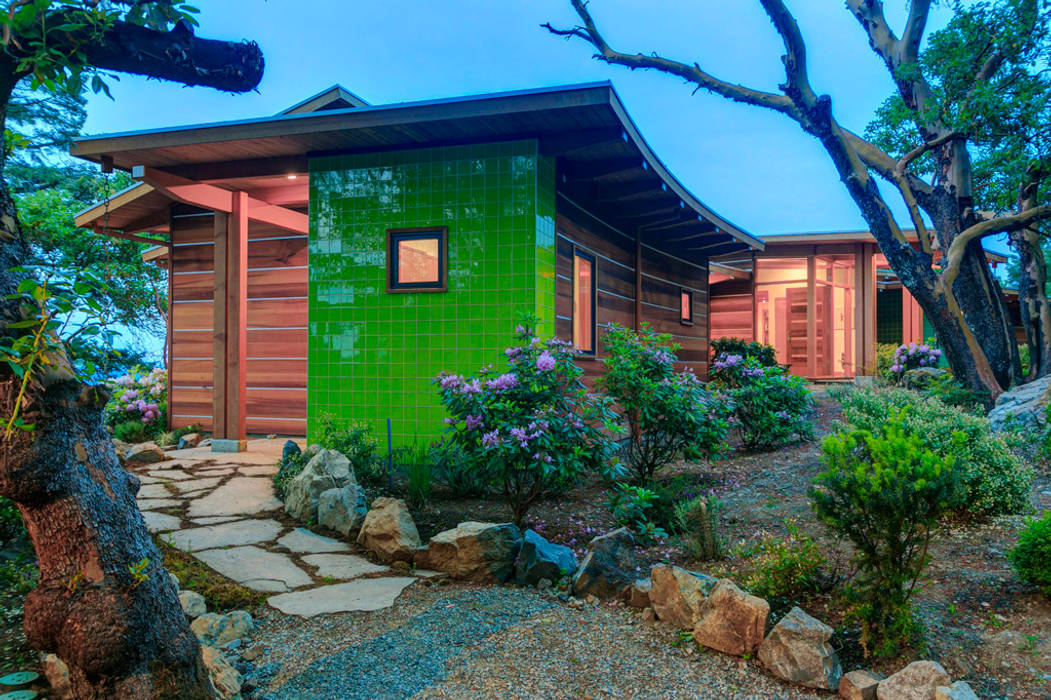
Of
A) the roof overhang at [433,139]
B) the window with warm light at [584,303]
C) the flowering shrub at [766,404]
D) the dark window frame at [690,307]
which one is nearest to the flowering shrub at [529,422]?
the roof overhang at [433,139]

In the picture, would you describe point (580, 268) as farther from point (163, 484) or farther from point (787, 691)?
point (787, 691)

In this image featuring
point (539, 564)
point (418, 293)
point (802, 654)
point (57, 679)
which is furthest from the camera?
point (418, 293)

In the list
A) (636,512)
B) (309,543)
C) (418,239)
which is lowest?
(309,543)

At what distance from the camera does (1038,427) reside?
6.06 meters

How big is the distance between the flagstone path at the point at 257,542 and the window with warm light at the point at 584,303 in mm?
3652

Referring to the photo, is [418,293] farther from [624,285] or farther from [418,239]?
[624,285]

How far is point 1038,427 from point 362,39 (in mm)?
210627

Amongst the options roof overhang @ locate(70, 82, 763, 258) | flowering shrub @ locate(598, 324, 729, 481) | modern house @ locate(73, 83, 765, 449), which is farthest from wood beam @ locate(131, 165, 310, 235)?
flowering shrub @ locate(598, 324, 729, 481)

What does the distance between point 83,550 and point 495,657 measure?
63.7 inches

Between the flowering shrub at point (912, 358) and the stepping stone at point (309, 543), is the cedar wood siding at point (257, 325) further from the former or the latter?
the flowering shrub at point (912, 358)

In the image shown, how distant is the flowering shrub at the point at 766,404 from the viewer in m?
7.11

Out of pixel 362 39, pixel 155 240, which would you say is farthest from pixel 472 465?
pixel 362 39


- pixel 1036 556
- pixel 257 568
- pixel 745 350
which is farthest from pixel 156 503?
pixel 745 350

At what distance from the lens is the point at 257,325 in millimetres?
9109
